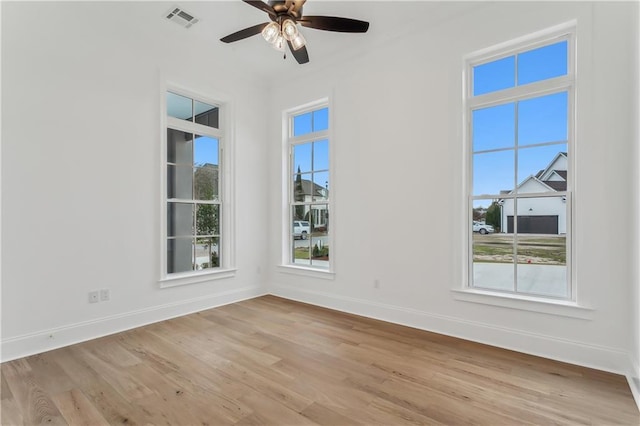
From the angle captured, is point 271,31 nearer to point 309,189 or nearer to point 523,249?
point 309,189

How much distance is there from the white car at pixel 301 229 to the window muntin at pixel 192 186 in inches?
44.9

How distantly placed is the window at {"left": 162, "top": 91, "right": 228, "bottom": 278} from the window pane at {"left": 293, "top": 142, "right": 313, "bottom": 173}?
1129 millimetres

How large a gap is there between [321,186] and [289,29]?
7.56 feet

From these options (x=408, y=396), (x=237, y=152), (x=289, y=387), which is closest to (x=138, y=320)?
(x=289, y=387)

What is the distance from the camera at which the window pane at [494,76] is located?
3062 mm

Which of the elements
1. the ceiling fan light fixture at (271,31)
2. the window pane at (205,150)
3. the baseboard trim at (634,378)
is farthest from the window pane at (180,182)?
the baseboard trim at (634,378)

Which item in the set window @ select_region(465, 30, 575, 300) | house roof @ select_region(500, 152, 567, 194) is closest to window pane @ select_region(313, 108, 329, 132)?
window @ select_region(465, 30, 575, 300)

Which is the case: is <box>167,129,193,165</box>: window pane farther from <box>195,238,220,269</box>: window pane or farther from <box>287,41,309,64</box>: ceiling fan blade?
<box>287,41,309,64</box>: ceiling fan blade

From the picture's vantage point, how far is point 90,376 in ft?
7.82

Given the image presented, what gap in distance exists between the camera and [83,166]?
122 inches

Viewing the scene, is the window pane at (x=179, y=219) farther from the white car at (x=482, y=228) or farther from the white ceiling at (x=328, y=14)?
the white car at (x=482, y=228)

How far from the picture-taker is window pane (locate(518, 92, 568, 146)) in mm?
2795

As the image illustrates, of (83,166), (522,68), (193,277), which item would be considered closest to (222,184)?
(193,277)

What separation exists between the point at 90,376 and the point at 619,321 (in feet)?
13.6
